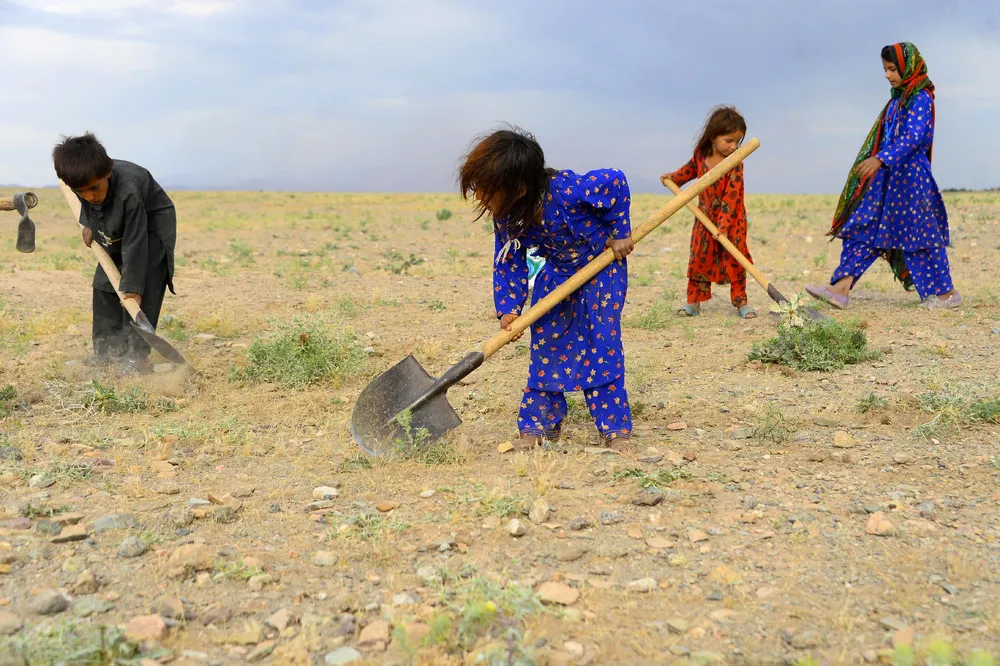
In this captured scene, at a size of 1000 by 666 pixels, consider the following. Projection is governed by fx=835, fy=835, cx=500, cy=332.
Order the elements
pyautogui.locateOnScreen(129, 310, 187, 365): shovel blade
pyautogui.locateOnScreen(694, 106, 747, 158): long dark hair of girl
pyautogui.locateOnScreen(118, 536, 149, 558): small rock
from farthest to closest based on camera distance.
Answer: pyautogui.locateOnScreen(694, 106, 747, 158): long dark hair of girl, pyautogui.locateOnScreen(129, 310, 187, 365): shovel blade, pyautogui.locateOnScreen(118, 536, 149, 558): small rock

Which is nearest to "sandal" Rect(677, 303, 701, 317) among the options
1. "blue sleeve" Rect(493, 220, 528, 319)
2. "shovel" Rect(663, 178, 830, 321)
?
"shovel" Rect(663, 178, 830, 321)

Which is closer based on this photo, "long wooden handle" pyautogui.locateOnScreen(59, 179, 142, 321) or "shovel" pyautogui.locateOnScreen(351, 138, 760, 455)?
"shovel" pyautogui.locateOnScreen(351, 138, 760, 455)

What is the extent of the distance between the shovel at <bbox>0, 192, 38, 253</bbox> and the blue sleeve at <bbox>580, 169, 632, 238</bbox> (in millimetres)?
3185

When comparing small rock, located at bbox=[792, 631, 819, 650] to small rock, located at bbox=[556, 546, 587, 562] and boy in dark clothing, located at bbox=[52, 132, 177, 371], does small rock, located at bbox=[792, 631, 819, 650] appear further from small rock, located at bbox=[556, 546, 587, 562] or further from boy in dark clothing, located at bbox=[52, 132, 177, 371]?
boy in dark clothing, located at bbox=[52, 132, 177, 371]

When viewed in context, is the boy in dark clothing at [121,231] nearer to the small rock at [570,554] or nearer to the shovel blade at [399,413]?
the shovel blade at [399,413]

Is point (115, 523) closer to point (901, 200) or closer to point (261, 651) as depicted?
point (261, 651)

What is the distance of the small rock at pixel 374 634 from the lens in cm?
206

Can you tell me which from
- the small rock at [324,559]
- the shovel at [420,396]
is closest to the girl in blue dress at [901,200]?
the shovel at [420,396]

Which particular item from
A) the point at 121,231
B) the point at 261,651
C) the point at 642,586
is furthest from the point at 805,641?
the point at 121,231

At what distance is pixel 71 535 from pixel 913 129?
5.82 m

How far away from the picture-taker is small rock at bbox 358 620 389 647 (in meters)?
2.06

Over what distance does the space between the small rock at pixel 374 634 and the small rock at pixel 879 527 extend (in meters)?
1.52

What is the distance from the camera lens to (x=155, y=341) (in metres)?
4.60

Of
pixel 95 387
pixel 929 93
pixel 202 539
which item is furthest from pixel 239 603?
pixel 929 93
